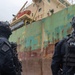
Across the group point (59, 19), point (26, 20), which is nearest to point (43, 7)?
point (26, 20)

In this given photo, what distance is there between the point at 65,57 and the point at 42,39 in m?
9.26

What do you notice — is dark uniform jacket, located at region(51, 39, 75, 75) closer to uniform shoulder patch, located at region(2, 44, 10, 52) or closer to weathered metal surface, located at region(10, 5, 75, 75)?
uniform shoulder patch, located at region(2, 44, 10, 52)

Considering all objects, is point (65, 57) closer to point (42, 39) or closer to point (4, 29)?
point (4, 29)

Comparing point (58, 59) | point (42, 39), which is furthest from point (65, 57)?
point (42, 39)

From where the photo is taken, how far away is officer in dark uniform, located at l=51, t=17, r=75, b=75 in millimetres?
3189

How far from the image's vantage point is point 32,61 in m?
12.8

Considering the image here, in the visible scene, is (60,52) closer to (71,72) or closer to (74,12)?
(71,72)

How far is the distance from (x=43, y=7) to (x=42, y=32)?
2912 mm

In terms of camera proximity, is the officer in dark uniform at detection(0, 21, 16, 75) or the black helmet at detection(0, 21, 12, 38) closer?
the officer in dark uniform at detection(0, 21, 16, 75)

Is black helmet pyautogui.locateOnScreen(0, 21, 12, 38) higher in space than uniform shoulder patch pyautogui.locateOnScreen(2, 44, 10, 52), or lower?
higher

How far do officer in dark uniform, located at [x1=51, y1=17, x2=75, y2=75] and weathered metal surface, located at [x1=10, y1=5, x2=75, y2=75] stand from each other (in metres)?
7.19

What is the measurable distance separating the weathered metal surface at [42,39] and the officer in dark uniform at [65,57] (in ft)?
23.6

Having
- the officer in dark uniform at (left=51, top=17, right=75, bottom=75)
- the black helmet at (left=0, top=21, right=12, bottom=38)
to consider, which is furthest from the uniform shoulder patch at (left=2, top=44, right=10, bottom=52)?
the officer in dark uniform at (left=51, top=17, right=75, bottom=75)

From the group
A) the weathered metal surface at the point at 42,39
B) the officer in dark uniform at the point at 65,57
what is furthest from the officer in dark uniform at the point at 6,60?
the weathered metal surface at the point at 42,39
